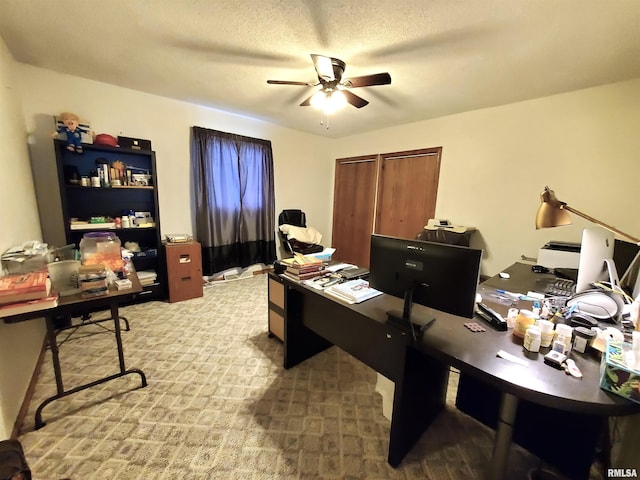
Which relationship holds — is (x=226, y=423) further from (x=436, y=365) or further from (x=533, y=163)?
(x=533, y=163)

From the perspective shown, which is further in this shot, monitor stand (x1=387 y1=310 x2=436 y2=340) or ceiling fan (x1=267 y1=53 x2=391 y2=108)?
ceiling fan (x1=267 y1=53 x2=391 y2=108)

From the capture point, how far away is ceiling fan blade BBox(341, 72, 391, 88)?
1.96 meters

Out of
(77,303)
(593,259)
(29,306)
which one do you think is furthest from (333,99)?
(29,306)

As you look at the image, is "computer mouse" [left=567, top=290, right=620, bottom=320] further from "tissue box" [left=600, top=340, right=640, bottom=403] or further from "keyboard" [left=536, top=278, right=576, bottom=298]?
"tissue box" [left=600, top=340, right=640, bottom=403]

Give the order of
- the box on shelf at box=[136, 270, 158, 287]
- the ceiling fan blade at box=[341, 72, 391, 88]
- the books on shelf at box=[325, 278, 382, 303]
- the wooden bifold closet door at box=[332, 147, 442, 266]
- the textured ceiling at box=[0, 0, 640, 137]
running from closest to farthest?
the books on shelf at box=[325, 278, 382, 303], the textured ceiling at box=[0, 0, 640, 137], the ceiling fan blade at box=[341, 72, 391, 88], the box on shelf at box=[136, 270, 158, 287], the wooden bifold closet door at box=[332, 147, 442, 266]

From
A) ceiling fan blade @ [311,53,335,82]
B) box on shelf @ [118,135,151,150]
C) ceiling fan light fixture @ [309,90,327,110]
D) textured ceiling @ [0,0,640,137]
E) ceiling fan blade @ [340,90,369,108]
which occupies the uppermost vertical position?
textured ceiling @ [0,0,640,137]

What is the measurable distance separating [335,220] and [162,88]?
339 cm

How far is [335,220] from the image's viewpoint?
5.21m

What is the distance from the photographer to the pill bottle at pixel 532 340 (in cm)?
101

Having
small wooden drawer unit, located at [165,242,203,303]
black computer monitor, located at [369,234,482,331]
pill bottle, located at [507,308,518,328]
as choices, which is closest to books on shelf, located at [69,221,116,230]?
small wooden drawer unit, located at [165,242,203,303]

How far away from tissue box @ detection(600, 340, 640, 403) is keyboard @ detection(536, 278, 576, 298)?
3.15 ft

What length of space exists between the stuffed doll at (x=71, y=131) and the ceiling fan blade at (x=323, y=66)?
240cm

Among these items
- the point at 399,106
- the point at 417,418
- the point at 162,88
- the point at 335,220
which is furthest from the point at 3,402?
the point at 335,220

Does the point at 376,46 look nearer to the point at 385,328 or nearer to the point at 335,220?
the point at 385,328
